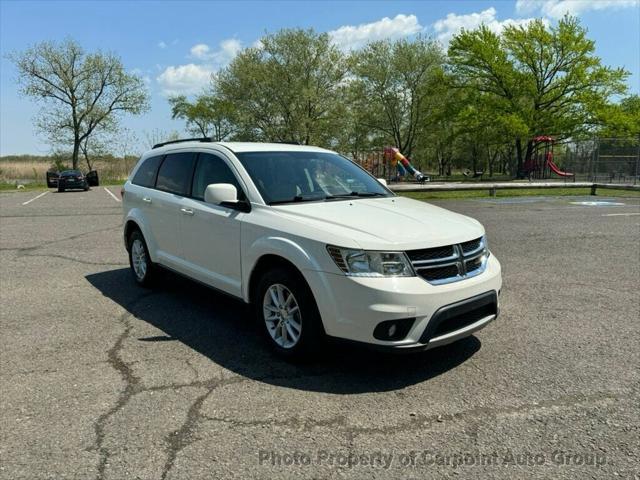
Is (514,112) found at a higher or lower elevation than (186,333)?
higher

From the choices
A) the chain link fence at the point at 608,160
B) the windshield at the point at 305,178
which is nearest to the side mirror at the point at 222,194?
the windshield at the point at 305,178

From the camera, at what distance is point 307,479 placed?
251cm

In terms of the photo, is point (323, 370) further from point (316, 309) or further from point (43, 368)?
point (43, 368)

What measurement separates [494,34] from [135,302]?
41.6m

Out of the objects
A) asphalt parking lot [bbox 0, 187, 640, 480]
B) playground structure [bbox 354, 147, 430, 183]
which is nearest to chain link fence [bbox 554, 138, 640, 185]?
playground structure [bbox 354, 147, 430, 183]

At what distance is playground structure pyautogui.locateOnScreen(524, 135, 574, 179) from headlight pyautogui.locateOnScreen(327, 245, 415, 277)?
35004 millimetres

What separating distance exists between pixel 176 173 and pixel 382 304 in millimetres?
3274

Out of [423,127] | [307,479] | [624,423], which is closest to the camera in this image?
[307,479]

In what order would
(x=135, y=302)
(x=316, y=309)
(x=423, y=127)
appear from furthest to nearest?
(x=423, y=127) < (x=135, y=302) < (x=316, y=309)

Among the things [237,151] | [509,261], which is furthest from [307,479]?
[509,261]

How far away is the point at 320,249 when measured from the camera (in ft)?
11.5

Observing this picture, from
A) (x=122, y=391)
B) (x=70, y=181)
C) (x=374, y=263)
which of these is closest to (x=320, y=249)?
(x=374, y=263)

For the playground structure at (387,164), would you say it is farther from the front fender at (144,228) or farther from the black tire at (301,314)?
the black tire at (301,314)

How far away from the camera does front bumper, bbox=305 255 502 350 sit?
3.29m
